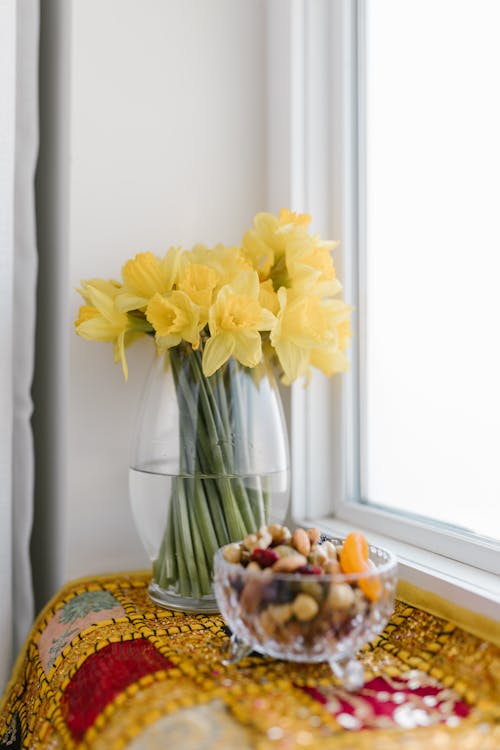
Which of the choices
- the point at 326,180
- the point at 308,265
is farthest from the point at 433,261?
the point at 326,180

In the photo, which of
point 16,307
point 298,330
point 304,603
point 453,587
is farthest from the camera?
point 16,307

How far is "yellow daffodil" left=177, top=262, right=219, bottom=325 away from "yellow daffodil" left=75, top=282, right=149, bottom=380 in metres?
Answer: 0.11

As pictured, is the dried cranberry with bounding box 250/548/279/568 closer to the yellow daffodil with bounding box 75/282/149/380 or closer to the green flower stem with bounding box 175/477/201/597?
the green flower stem with bounding box 175/477/201/597

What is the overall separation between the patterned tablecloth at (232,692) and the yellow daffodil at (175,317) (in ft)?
1.16

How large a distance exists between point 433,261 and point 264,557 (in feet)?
1.64

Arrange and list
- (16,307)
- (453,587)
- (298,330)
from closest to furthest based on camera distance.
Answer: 1. (453,587)
2. (298,330)
3. (16,307)

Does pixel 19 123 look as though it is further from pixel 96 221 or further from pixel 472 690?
pixel 472 690

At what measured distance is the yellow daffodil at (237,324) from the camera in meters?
0.82

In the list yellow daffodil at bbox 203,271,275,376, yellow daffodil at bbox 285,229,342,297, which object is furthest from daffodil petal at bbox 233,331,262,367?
yellow daffodil at bbox 285,229,342,297

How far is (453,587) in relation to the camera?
0.76 metres

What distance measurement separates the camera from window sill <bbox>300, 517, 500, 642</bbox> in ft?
2.31

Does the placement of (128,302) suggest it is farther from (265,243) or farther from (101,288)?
(265,243)

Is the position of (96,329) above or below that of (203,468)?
above

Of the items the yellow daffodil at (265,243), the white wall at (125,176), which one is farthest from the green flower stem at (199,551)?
the yellow daffodil at (265,243)
